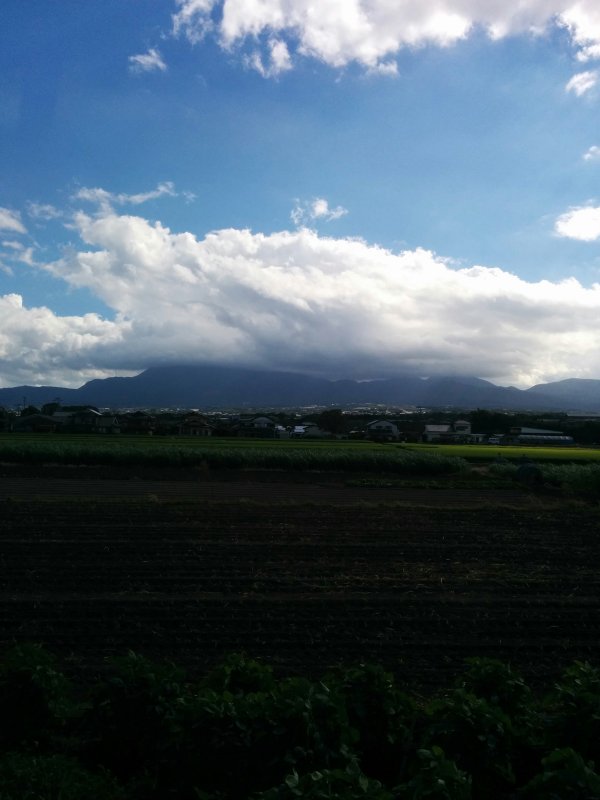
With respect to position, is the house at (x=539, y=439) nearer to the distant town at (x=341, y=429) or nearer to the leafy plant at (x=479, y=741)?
the distant town at (x=341, y=429)

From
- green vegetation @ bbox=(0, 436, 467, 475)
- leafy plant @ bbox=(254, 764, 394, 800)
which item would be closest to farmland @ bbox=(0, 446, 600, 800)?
leafy plant @ bbox=(254, 764, 394, 800)

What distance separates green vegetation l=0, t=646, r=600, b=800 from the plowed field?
2.48 m

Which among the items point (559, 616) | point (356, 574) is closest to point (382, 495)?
point (356, 574)

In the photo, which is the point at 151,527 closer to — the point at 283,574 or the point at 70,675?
the point at 283,574

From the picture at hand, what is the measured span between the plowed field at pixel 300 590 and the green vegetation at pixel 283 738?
248cm

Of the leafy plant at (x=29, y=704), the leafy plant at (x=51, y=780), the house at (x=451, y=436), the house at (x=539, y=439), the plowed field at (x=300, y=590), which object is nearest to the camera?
the leafy plant at (x=51, y=780)

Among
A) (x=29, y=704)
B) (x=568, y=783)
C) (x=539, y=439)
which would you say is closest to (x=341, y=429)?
(x=539, y=439)

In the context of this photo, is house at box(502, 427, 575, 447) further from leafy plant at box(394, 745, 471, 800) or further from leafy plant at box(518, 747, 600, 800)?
leafy plant at box(394, 745, 471, 800)

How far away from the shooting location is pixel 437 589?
1230cm

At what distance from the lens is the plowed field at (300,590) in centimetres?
891

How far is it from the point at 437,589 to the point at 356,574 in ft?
5.75

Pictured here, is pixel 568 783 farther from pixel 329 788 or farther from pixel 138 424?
pixel 138 424

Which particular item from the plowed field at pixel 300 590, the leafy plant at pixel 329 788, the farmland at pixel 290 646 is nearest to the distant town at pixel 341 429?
the plowed field at pixel 300 590

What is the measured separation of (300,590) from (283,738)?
7.36 meters
